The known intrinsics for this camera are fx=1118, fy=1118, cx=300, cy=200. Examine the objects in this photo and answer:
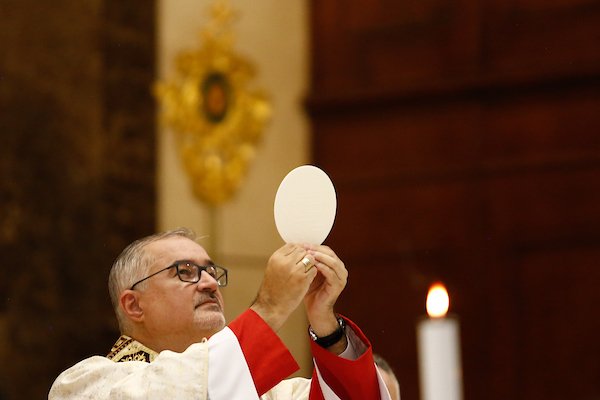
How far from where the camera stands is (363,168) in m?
8.70

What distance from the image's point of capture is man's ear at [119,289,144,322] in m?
3.19

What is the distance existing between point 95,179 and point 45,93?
2.15 ft

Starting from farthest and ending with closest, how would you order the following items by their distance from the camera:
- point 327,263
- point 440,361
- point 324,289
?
point 324,289, point 327,263, point 440,361

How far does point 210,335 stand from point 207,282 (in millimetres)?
148

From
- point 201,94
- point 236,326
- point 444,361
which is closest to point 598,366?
point 201,94

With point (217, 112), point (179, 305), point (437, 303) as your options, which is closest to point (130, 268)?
point (179, 305)

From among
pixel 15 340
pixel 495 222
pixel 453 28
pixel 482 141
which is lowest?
pixel 15 340

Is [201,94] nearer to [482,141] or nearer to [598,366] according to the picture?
[482,141]

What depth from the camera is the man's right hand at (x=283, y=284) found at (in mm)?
2684

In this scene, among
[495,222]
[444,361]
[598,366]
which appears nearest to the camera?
[444,361]

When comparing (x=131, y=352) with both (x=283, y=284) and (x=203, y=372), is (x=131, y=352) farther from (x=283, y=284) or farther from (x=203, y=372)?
(x=283, y=284)

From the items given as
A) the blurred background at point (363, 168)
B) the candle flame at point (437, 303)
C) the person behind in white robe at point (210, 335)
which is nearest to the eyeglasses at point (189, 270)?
the person behind in white robe at point (210, 335)

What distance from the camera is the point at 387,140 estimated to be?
28.4ft

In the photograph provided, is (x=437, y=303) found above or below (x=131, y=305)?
above
